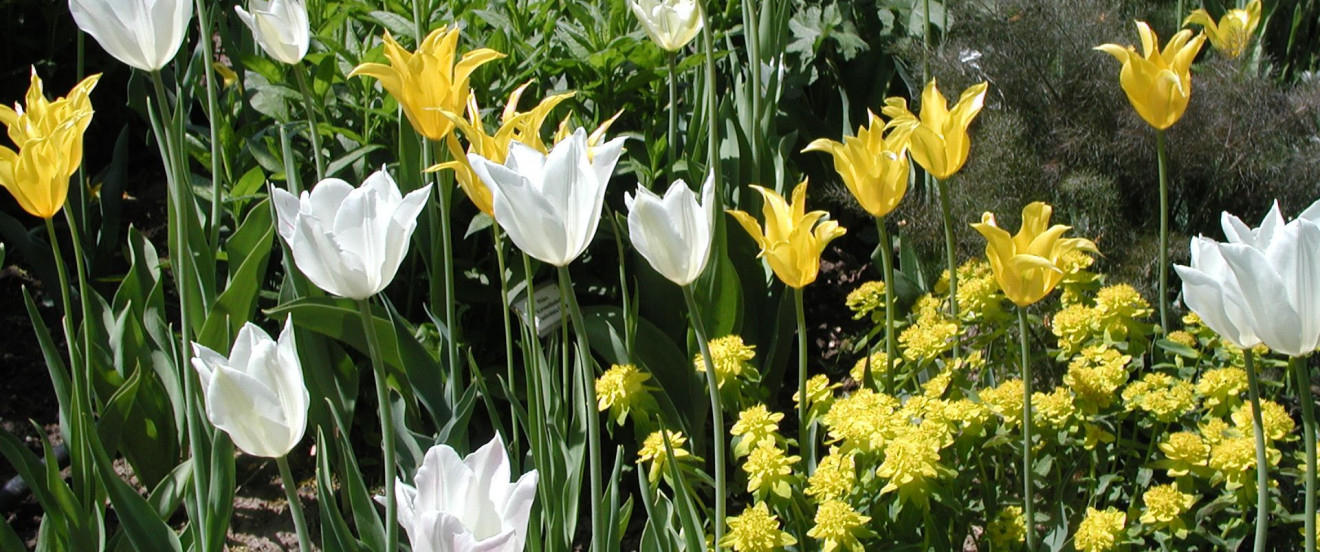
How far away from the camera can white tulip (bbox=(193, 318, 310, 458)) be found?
1.07 metres

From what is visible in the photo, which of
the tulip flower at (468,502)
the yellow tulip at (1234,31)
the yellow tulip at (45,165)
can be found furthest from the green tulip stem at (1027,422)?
the yellow tulip at (45,165)

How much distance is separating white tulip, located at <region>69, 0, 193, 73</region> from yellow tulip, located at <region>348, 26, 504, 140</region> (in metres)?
0.28

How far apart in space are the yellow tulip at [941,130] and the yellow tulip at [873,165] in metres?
0.03

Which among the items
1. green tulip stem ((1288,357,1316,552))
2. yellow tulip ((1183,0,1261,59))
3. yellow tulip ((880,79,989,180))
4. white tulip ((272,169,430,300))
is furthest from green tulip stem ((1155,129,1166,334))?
white tulip ((272,169,430,300))

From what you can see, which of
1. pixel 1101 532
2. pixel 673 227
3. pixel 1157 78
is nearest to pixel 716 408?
pixel 673 227

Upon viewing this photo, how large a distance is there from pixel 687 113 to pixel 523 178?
159cm

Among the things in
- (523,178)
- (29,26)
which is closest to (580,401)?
(523,178)

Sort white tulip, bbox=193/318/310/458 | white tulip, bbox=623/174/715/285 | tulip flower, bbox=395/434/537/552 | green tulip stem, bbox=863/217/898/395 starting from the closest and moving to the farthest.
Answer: tulip flower, bbox=395/434/537/552 → white tulip, bbox=193/318/310/458 → white tulip, bbox=623/174/715/285 → green tulip stem, bbox=863/217/898/395

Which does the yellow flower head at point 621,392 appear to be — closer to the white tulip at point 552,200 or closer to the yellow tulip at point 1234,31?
the white tulip at point 552,200

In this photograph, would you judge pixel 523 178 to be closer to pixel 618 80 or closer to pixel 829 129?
pixel 618 80

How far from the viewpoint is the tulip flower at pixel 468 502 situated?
3.17 feet

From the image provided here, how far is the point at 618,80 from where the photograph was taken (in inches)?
101

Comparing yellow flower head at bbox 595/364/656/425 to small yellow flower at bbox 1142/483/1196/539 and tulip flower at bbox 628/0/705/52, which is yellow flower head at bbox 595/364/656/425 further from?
small yellow flower at bbox 1142/483/1196/539

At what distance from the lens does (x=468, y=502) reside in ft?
3.47
